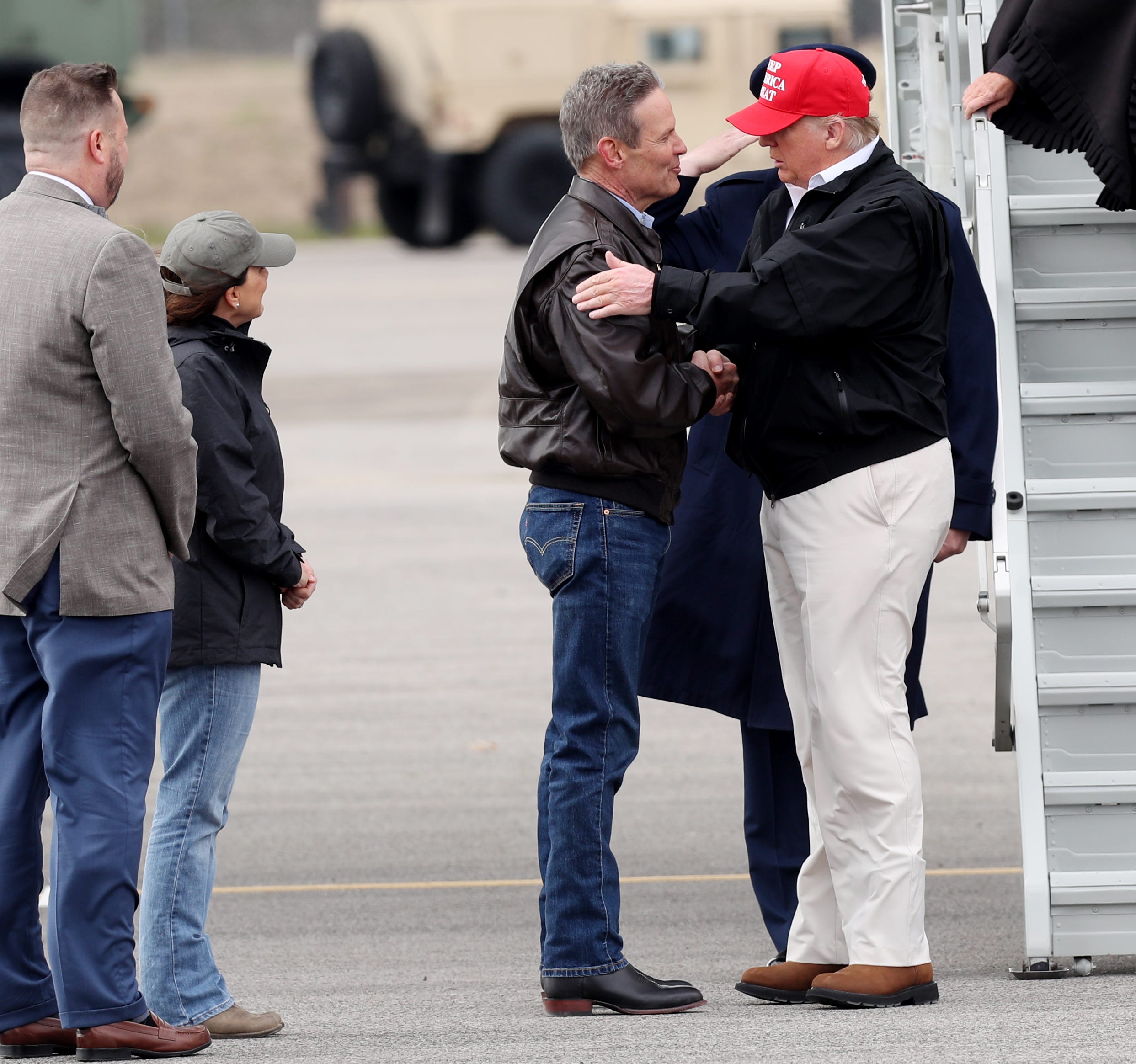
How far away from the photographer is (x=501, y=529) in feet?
41.7

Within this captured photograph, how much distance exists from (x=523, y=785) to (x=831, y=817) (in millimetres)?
3087

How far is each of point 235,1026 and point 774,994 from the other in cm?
126

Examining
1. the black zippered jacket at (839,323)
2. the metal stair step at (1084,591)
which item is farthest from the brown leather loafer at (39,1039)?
the metal stair step at (1084,591)

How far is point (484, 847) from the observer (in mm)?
6613

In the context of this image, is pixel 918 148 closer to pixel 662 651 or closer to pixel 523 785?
pixel 662 651

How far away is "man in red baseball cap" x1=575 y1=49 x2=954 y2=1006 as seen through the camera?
4230mm

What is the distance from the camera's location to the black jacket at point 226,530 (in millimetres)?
4273

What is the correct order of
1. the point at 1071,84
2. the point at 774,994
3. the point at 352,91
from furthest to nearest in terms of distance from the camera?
the point at 352,91 → the point at 1071,84 → the point at 774,994

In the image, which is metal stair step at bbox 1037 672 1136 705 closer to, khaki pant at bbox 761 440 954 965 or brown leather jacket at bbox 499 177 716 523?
khaki pant at bbox 761 440 954 965

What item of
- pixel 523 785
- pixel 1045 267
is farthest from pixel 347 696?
pixel 1045 267

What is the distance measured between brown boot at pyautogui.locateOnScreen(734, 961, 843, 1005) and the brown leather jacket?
1.11 m

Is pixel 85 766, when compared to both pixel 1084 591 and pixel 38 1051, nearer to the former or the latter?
pixel 38 1051

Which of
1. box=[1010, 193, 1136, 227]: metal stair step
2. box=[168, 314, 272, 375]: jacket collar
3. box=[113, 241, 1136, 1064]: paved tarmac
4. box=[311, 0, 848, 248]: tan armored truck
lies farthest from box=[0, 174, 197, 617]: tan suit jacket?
box=[311, 0, 848, 248]: tan armored truck

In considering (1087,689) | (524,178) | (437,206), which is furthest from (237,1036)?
(437,206)
